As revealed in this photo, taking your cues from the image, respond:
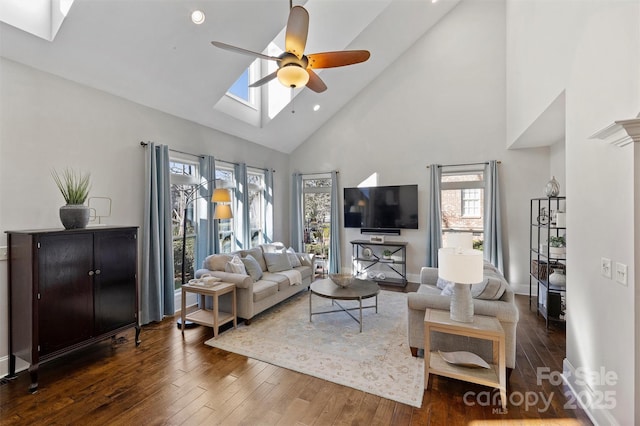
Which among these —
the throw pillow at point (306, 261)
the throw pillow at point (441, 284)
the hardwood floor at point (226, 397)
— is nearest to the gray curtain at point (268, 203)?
the throw pillow at point (306, 261)

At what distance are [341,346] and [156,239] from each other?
278 centimetres

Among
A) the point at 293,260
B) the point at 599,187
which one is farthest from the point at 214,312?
the point at 599,187

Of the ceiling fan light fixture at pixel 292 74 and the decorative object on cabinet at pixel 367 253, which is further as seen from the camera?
the decorative object on cabinet at pixel 367 253

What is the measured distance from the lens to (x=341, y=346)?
3.21 metres

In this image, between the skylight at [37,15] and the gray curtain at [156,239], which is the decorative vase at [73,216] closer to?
the gray curtain at [156,239]

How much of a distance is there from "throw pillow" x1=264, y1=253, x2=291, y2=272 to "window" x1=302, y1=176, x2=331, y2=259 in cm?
202

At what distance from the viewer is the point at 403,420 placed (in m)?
2.10

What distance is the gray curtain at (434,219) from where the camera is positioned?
18.4ft

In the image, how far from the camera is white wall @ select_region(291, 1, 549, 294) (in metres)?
5.21

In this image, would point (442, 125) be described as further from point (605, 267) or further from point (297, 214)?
point (605, 267)

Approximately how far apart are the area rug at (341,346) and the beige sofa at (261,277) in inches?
9.9

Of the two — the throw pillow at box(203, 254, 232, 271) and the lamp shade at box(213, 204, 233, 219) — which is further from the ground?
the lamp shade at box(213, 204, 233, 219)

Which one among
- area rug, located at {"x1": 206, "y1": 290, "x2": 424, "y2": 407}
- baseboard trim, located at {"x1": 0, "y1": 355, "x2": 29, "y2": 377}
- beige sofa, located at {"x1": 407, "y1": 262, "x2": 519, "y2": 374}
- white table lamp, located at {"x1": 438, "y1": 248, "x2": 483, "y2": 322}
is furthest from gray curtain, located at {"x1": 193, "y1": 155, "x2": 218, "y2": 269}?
white table lamp, located at {"x1": 438, "y1": 248, "x2": 483, "y2": 322}

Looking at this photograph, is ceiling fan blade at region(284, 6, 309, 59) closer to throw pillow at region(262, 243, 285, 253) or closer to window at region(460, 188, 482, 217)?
throw pillow at region(262, 243, 285, 253)
